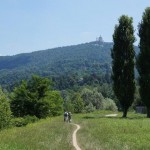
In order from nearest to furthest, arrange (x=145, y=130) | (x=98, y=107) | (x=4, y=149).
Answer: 1. (x=4, y=149)
2. (x=145, y=130)
3. (x=98, y=107)

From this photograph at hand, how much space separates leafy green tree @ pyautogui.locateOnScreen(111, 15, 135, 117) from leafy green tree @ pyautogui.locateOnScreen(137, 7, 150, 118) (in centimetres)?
199

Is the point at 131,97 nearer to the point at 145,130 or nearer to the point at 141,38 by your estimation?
the point at 141,38

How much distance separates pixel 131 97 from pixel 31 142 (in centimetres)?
3580

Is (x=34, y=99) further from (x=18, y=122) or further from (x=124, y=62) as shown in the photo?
(x=124, y=62)

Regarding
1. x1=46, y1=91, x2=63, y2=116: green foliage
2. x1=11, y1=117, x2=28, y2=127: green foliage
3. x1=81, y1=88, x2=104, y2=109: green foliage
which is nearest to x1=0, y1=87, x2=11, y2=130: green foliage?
x1=11, y1=117, x2=28, y2=127: green foliage

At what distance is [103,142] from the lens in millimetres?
25531

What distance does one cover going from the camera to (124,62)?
61.9 m

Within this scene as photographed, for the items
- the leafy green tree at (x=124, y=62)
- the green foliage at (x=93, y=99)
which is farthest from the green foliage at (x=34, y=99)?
the green foliage at (x=93, y=99)

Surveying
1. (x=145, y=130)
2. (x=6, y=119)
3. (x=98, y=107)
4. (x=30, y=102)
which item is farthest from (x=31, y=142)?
(x=98, y=107)

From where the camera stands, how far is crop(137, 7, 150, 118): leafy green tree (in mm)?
58562

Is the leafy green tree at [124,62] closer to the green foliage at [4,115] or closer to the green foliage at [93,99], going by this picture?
the green foliage at [4,115]

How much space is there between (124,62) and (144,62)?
11.7 feet

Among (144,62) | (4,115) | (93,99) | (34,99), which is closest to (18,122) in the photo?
(4,115)

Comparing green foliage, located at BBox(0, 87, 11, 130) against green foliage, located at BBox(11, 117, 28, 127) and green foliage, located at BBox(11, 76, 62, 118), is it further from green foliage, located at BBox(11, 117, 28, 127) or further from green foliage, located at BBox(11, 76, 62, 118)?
green foliage, located at BBox(11, 76, 62, 118)
